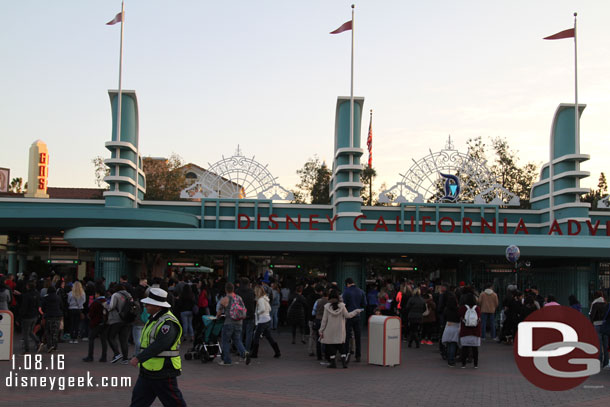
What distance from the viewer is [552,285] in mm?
29094

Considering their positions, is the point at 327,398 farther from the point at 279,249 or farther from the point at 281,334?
the point at 279,249

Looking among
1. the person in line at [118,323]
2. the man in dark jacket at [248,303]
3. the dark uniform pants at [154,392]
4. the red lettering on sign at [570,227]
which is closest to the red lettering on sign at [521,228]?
the red lettering on sign at [570,227]

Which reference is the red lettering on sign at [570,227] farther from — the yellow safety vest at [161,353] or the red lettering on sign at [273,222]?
the yellow safety vest at [161,353]

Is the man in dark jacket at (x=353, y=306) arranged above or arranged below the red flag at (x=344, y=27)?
below

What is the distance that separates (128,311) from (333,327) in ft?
13.7

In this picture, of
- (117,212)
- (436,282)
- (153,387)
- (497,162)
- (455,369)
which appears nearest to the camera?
(153,387)

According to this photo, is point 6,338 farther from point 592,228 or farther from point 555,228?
point 592,228

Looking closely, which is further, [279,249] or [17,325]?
[279,249]

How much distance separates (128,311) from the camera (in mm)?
14305

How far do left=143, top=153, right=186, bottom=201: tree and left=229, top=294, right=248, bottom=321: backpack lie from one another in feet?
106

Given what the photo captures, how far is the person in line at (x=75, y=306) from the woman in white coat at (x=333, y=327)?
687cm

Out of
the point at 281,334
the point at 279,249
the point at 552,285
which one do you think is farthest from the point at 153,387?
the point at 552,285

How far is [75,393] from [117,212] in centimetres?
1489

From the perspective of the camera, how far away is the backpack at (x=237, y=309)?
14.8m
